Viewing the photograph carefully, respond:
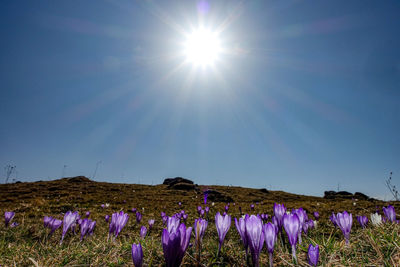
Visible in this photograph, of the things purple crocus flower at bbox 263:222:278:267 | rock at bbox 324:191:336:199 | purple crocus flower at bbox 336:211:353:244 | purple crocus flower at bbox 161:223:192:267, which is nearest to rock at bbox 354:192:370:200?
rock at bbox 324:191:336:199

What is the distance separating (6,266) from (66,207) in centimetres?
973

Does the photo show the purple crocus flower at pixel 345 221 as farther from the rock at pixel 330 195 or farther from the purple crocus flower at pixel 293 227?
the rock at pixel 330 195

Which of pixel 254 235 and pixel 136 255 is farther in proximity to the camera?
pixel 254 235

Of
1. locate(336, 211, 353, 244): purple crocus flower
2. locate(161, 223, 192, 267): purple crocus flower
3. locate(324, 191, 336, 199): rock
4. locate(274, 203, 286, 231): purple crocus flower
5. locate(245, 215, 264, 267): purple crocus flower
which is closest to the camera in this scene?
locate(161, 223, 192, 267): purple crocus flower

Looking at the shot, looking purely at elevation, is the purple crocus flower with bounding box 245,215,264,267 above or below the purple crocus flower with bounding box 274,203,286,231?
below

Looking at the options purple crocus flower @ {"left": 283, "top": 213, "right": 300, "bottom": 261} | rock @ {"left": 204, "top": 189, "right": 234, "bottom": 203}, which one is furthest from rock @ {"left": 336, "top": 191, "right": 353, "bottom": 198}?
purple crocus flower @ {"left": 283, "top": 213, "right": 300, "bottom": 261}

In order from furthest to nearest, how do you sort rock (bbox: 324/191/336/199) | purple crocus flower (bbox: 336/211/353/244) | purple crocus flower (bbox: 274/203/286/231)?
rock (bbox: 324/191/336/199)
purple crocus flower (bbox: 336/211/353/244)
purple crocus flower (bbox: 274/203/286/231)

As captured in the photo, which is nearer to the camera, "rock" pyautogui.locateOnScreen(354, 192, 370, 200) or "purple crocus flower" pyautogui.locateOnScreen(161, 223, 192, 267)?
"purple crocus flower" pyautogui.locateOnScreen(161, 223, 192, 267)

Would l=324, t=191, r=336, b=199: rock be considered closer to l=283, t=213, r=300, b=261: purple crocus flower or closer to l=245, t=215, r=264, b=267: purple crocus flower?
l=283, t=213, r=300, b=261: purple crocus flower

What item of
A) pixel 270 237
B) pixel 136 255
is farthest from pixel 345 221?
pixel 136 255

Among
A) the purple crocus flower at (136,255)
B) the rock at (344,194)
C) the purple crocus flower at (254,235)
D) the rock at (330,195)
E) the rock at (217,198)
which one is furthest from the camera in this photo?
the rock at (330,195)

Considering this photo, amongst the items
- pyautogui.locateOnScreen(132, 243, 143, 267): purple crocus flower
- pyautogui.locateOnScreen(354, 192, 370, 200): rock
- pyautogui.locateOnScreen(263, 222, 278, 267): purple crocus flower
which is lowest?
pyautogui.locateOnScreen(132, 243, 143, 267): purple crocus flower

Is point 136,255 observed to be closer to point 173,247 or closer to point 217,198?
point 173,247

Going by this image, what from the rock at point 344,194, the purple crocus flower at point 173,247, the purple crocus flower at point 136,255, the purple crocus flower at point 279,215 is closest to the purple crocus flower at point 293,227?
the purple crocus flower at point 279,215
